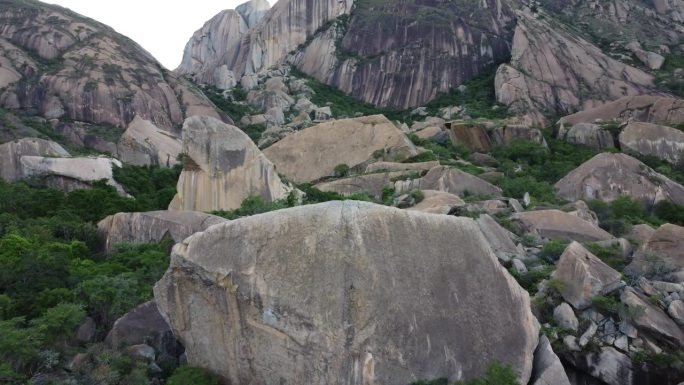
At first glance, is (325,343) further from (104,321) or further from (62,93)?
(62,93)

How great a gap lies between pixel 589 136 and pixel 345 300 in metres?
39.1

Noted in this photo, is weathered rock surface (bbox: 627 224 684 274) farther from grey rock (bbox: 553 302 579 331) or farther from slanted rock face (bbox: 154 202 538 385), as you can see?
slanted rock face (bbox: 154 202 538 385)

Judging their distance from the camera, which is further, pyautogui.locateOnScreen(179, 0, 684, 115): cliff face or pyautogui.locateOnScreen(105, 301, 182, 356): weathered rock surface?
pyautogui.locateOnScreen(179, 0, 684, 115): cliff face

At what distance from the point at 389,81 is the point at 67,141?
38.4m

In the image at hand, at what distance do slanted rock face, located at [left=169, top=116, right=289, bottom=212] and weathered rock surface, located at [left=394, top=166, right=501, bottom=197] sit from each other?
7479 millimetres

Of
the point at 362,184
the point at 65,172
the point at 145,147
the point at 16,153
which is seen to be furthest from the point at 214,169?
the point at 145,147

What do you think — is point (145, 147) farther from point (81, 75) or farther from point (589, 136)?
point (589, 136)

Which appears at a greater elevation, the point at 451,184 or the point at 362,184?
the point at 451,184

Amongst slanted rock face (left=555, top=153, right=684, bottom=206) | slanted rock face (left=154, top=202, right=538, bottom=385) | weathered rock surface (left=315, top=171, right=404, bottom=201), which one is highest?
slanted rock face (left=154, top=202, right=538, bottom=385)

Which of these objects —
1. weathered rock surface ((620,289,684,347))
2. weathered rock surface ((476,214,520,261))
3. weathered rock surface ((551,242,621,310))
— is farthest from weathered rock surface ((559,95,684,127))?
weathered rock surface ((620,289,684,347))

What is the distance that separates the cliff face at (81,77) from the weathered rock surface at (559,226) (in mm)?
37748

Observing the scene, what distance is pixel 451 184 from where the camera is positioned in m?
27.6

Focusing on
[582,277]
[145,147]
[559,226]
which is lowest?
[145,147]

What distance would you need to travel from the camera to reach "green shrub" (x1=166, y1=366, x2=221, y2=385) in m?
10.5
